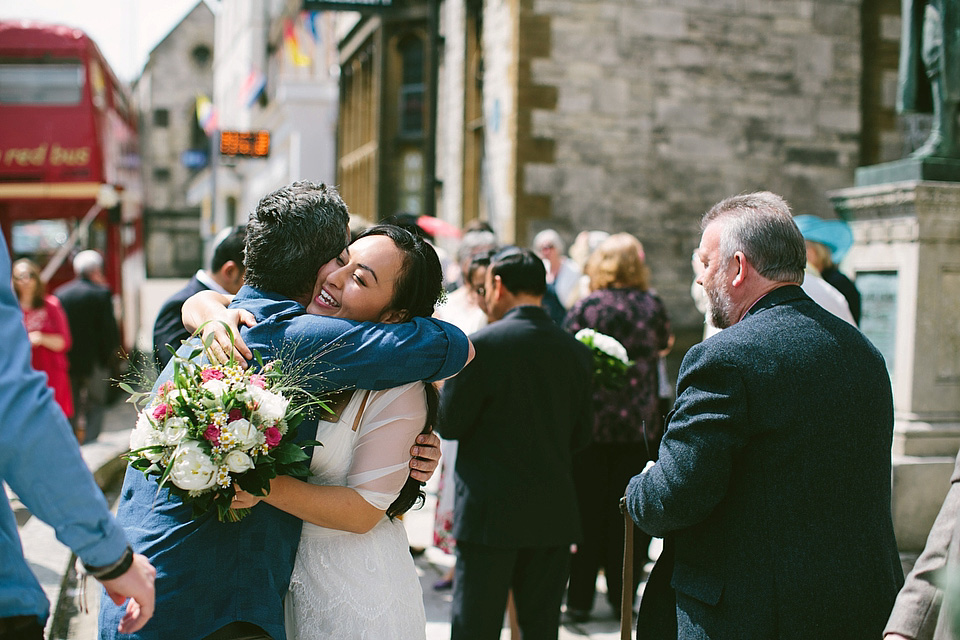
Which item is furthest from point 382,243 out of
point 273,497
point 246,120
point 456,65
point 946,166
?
point 246,120

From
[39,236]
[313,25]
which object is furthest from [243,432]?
[313,25]

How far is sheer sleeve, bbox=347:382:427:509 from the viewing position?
2.29 meters

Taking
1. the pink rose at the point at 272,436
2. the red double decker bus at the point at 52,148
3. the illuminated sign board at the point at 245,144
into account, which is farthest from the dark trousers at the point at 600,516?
the illuminated sign board at the point at 245,144

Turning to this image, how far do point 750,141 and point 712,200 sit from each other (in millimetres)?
979

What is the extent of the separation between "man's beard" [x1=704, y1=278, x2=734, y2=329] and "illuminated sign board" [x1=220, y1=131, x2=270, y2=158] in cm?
Result: 1921

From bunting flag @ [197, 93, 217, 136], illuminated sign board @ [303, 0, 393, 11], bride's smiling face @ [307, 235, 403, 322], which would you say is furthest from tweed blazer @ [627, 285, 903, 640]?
bunting flag @ [197, 93, 217, 136]

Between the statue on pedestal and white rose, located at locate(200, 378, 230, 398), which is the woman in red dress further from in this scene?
the statue on pedestal

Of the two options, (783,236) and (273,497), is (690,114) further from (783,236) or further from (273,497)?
(273,497)

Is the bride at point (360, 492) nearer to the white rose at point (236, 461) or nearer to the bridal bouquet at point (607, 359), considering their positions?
the white rose at point (236, 461)

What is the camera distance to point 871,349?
240cm

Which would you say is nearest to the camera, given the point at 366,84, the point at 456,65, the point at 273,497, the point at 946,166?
the point at 273,497

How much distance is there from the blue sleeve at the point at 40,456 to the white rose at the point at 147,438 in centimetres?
23

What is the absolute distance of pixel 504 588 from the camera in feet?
12.9

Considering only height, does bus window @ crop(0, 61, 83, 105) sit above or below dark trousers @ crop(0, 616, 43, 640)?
above
